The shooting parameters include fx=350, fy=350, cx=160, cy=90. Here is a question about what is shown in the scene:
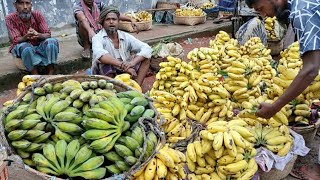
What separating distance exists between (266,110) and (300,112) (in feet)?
2.86

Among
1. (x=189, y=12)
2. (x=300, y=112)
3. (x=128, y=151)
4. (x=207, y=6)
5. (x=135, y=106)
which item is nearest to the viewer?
(x=128, y=151)

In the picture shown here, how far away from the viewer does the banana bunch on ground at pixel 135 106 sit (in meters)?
2.48

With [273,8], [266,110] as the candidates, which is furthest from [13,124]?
[273,8]

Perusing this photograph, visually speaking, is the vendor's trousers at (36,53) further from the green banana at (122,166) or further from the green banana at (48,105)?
the green banana at (122,166)

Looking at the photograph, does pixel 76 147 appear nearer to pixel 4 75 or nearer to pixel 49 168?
pixel 49 168

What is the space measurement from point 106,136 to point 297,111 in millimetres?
2193

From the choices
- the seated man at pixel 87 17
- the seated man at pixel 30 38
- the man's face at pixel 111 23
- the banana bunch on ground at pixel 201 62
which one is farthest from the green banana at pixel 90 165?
the seated man at pixel 87 17

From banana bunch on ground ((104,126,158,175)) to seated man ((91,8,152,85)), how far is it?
221cm

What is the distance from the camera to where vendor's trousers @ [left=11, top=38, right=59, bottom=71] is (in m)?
5.07

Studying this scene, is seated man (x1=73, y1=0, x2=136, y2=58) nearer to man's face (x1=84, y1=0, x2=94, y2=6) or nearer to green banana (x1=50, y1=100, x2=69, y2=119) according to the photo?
man's face (x1=84, y1=0, x2=94, y2=6)

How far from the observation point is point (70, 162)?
2205 millimetres

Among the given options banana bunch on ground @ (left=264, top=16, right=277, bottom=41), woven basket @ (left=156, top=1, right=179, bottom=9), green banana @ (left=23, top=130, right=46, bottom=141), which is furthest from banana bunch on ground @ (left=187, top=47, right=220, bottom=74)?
woven basket @ (left=156, top=1, right=179, bottom=9)

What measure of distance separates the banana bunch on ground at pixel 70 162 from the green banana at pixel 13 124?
239 mm

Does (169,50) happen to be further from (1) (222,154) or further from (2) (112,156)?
(2) (112,156)
